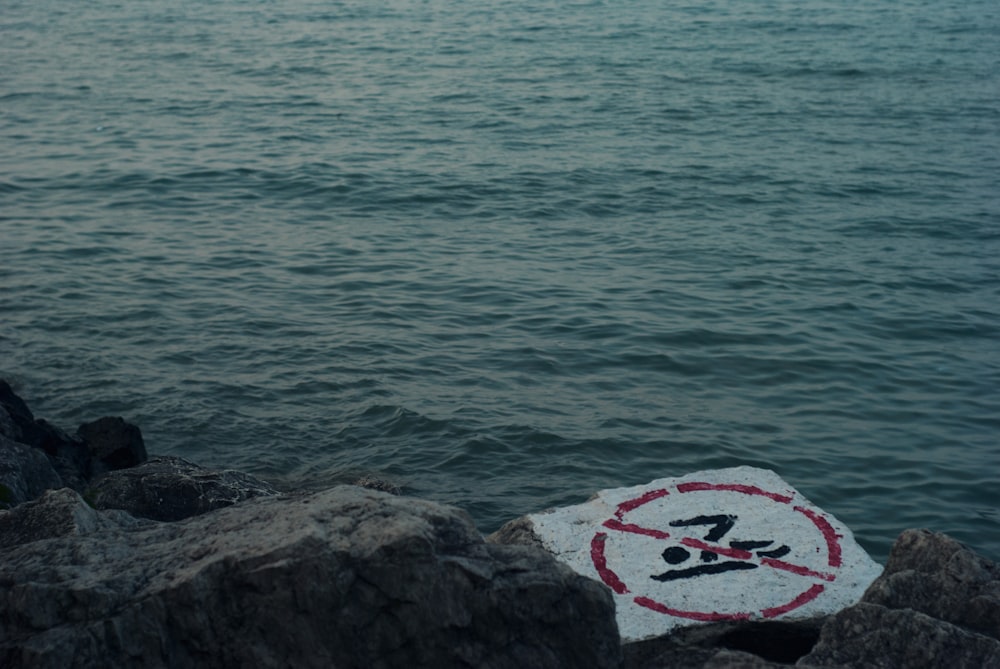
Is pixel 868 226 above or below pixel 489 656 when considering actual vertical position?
below

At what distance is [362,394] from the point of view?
10.3 m

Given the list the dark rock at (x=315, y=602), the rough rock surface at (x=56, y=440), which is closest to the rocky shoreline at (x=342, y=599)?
the dark rock at (x=315, y=602)

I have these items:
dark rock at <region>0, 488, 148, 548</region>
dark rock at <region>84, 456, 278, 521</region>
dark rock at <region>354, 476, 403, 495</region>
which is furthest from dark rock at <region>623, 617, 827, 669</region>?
dark rock at <region>354, 476, 403, 495</region>

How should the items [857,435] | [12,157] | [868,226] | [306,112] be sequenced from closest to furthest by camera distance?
[857,435] → [868,226] → [12,157] → [306,112]

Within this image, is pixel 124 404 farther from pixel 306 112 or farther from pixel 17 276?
Answer: pixel 306 112

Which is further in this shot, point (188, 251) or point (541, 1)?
point (541, 1)

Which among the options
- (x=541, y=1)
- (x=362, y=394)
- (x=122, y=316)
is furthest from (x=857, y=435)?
(x=541, y=1)

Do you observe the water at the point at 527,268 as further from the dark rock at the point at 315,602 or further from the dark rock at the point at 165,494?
the dark rock at the point at 315,602

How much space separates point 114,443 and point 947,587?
18.9 ft

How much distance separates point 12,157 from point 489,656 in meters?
16.1

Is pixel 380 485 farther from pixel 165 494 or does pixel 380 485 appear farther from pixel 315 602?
pixel 315 602

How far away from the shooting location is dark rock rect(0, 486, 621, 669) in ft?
13.3

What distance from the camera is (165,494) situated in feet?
22.2

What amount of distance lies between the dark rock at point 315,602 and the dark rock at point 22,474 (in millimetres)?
2093
